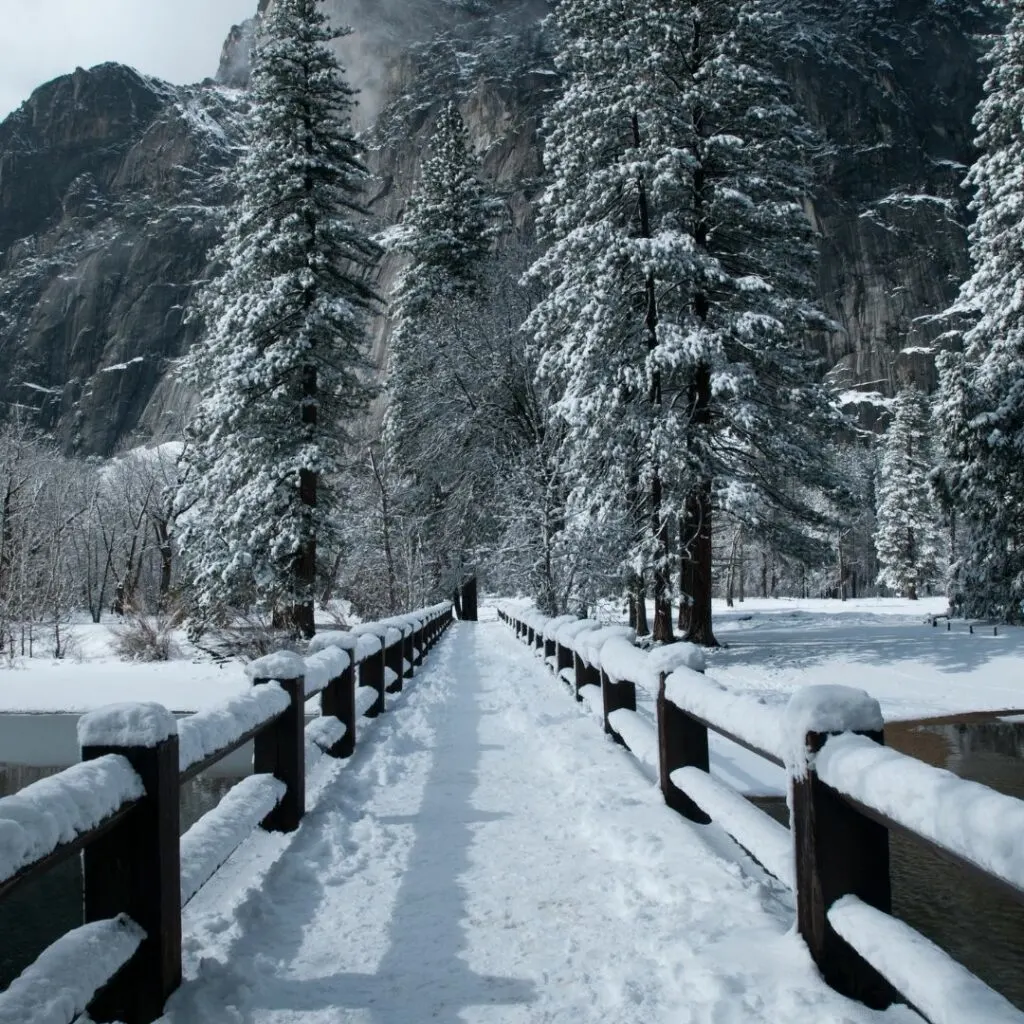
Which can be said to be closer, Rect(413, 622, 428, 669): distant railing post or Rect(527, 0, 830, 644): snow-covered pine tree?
Rect(413, 622, 428, 669): distant railing post

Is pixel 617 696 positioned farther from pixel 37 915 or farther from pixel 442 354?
pixel 442 354

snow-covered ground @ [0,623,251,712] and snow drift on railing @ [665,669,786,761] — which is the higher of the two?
snow drift on railing @ [665,669,786,761]

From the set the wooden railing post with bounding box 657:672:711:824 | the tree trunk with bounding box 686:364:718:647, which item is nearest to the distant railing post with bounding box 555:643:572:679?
the wooden railing post with bounding box 657:672:711:824

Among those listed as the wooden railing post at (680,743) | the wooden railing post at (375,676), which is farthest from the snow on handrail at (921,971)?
the wooden railing post at (375,676)

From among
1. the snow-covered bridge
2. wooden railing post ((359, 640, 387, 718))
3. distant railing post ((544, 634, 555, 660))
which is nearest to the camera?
the snow-covered bridge

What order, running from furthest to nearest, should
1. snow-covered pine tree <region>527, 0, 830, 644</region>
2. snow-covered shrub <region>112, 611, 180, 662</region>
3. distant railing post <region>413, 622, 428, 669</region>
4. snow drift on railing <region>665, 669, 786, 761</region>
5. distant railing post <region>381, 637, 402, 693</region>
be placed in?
snow-covered shrub <region>112, 611, 180, 662</region> < snow-covered pine tree <region>527, 0, 830, 644</region> < distant railing post <region>413, 622, 428, 669</region> < distant railing post <region>381, 637, 402, 693</region> < snow drift on railing <region>665, 669, 786, 761</region>

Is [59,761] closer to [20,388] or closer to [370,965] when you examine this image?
[370,965]

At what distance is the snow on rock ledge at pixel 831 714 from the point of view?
278 centimetres

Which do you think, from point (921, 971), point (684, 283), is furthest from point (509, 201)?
point (921, 971)

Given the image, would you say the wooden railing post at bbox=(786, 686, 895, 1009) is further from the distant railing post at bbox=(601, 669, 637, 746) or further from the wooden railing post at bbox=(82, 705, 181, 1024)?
the distant railing post at bbox=(601, 669, 637, 746)

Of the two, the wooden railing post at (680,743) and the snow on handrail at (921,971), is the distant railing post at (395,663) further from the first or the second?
the snow on handrail at (921,971)

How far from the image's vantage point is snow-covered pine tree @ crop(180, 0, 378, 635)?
2095 centimetres

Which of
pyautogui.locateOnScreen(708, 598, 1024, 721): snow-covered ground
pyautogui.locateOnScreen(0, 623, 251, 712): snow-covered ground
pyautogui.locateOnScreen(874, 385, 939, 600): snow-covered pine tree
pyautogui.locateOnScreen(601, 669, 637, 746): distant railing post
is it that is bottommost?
pyautogui.locateOnScreen(0, 623, 251, 712): snow-covered ground

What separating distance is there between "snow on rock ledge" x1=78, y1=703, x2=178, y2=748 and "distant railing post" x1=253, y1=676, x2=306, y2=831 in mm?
2127
